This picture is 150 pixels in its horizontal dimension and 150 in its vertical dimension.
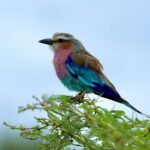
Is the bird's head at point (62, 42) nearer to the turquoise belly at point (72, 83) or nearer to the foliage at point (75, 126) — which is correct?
the turquoise belly at point (72, 83)

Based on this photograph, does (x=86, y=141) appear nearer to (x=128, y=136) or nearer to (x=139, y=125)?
(x=139, y=125)

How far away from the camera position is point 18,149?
98.2 feet

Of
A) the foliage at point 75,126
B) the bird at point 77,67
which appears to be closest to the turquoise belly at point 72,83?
the bird at point 77,67

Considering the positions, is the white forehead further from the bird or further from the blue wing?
the blue wing

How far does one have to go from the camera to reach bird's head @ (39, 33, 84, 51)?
659 cm

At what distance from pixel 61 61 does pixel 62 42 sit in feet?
1.15

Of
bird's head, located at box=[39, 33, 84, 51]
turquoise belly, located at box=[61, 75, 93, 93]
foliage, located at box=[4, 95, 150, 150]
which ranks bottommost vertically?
foliage, located at box=[4, 95, 150, 150]

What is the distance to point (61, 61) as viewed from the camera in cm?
637

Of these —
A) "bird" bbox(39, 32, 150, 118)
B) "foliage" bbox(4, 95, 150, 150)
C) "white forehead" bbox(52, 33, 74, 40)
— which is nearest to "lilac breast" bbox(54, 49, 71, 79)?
"bird" bbox(39, 32, 150, 118)

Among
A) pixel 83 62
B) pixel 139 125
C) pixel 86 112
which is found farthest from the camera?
pixel 83 62

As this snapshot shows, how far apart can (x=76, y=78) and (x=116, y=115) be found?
3.91m

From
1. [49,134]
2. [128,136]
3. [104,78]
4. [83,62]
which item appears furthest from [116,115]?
[83,62]

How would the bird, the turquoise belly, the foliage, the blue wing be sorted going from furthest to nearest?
the turquoise belly, the bird, the blue wing, the foliage

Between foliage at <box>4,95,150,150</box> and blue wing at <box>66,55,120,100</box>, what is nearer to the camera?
foliage at <box>4,95,150,150</box>
